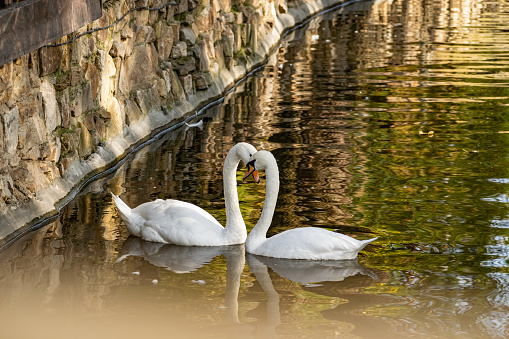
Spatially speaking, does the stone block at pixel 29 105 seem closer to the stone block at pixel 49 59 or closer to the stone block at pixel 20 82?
the stone block at pixel 20 82

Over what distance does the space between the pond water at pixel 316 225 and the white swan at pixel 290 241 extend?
8cm

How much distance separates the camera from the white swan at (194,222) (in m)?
6.64

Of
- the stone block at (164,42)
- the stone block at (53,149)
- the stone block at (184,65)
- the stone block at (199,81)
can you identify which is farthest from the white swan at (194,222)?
the stone block at (199,81)

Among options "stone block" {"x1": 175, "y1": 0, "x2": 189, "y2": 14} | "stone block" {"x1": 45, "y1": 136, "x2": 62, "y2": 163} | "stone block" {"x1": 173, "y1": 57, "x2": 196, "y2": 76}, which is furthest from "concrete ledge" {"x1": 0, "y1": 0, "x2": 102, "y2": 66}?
"stone block" {"x1": 175, "y1": 0, "x2": 189, "y2": 14}

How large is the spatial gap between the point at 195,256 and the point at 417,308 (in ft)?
5.70

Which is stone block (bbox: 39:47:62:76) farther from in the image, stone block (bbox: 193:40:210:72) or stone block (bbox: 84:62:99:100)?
stone block (bbox: 193:40:210:72)

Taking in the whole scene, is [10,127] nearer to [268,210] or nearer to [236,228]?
[236,228]

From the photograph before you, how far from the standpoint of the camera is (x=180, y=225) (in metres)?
6.66

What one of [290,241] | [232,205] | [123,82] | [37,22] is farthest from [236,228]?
[123,82]

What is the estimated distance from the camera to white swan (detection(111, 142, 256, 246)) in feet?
21.8

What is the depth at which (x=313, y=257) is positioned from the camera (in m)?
6.29

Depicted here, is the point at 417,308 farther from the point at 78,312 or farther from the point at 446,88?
the point at 446,88

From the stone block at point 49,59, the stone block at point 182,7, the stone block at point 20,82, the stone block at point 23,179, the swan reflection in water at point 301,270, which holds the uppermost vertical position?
the stone block at point 182,7

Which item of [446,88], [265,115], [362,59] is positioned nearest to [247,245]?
[265,115]
